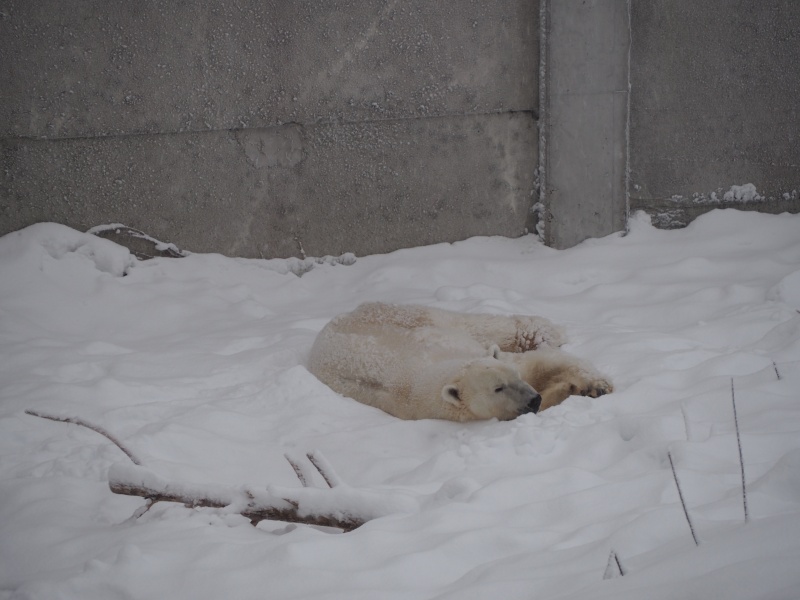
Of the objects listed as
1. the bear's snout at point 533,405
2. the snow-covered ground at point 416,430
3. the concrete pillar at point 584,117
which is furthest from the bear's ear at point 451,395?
the concrete pillar at point 584,117

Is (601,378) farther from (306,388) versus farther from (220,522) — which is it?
(220,522)

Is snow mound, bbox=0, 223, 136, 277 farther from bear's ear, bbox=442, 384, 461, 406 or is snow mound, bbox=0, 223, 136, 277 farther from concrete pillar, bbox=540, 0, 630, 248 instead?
concrete pillar, bbox=540, 0, 630, 248

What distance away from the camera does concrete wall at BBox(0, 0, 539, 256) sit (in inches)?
211

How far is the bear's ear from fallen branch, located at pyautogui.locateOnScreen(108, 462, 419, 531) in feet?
3.80

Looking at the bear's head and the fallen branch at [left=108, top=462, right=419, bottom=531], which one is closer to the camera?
the fallen branch at [left=108, top=462, right=419, bottom=531]

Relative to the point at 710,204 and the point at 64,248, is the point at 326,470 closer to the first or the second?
the point at 64,248

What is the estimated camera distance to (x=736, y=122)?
228 inches

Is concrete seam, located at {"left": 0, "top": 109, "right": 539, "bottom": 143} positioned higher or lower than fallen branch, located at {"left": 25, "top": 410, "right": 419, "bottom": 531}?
higher

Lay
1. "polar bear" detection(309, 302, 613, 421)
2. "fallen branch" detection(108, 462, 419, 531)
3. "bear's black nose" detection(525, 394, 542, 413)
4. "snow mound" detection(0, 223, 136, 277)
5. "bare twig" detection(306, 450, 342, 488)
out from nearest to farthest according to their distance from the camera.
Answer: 1. "fallen branch" detection(108, 462, 419, 531)
2. "bare twig" detection(306, 450, 342, 488)
3. "bear's black nose" detection(525, 394, 542, 413)
4. "polar bear" detection(309, 302, 613, 421)
5. "snow mound" detection(0, 223, 136, 277)

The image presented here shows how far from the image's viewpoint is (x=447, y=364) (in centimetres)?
366

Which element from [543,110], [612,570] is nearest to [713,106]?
[543,110]

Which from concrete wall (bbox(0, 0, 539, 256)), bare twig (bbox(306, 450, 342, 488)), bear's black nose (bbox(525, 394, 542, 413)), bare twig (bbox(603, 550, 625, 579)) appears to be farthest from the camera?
concrete wall (bbox(0, 0, 539, 256))

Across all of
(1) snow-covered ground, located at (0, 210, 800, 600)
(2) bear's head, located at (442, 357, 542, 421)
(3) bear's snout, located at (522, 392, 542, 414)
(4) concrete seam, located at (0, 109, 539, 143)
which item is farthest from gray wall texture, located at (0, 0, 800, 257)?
(3) bear's snout, located at (522, 392, 542, 414)

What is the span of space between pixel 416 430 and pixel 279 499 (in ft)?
4.28
